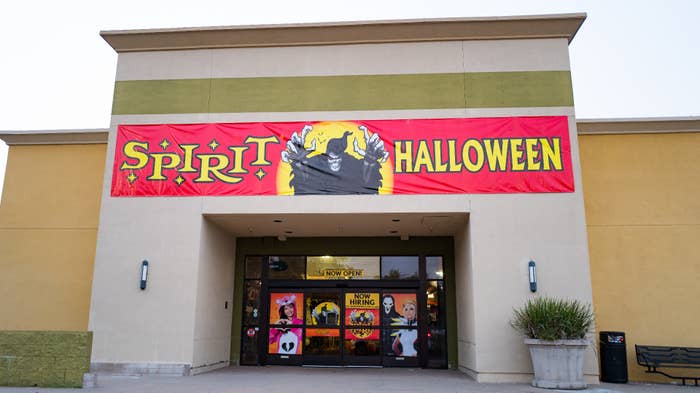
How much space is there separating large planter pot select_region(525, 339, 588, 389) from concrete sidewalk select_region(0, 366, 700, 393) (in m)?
0.29

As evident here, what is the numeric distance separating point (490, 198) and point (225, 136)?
6.63 m

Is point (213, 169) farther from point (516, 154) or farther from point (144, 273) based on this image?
point (516, 154)

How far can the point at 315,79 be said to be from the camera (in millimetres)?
14242

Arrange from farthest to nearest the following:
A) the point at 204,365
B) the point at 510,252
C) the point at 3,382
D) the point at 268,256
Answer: the point at 268,256 < the point at 204,365 < the point at 510,252 < the point at 3,382

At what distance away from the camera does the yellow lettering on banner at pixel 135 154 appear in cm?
1402

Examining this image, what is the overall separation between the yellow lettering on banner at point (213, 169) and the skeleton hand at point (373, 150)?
9.98 ft

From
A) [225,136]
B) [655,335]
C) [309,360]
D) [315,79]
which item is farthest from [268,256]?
[655,335]

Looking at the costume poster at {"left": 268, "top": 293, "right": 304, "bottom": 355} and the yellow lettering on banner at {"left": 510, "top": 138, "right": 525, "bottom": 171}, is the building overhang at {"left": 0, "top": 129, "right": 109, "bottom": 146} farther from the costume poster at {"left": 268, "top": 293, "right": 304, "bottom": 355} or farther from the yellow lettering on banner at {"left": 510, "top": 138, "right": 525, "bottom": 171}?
the yellow lettering on banner at {"left": 510, "top": 138, "right": 525, "bottom": 171}

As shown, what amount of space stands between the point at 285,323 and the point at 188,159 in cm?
554

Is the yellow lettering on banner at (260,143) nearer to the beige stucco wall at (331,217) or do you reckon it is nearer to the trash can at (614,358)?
the beige stucco wall at (331,217)

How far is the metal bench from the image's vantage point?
1280 cm

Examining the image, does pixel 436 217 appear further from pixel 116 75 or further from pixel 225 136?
pixel 116 75

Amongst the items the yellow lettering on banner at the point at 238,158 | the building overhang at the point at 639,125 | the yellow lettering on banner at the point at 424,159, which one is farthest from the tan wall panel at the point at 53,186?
the building overhang at the point at 639,125

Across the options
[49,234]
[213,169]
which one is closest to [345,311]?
[213,169]
